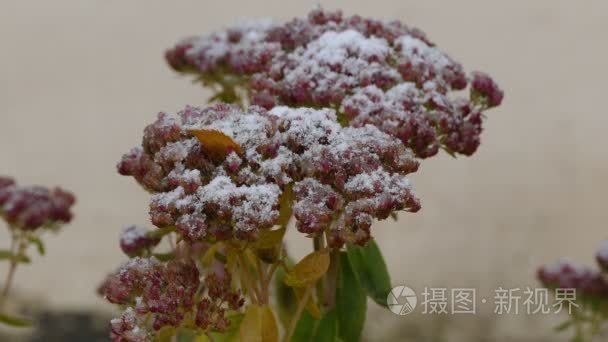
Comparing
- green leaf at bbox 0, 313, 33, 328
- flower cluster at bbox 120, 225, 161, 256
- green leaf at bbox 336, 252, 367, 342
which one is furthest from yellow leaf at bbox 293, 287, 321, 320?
green leaf at bbox 0, 313, 33, 328

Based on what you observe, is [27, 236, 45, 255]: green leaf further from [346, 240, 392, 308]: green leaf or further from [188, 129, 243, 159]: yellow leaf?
[188, 129, 243, 159]: yellow leaf

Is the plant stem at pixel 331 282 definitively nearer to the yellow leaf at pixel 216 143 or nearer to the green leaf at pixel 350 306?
the green leaf at pixel 350 306

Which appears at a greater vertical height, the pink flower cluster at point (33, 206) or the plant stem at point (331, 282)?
the pink flower cluster at point (33, 206)

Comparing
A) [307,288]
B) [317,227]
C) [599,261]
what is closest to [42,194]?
[307,288]

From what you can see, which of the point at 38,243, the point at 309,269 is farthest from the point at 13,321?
the point at 309,269

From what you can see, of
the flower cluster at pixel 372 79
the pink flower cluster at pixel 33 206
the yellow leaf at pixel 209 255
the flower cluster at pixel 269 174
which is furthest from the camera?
the pink flower cluster at pixel 33 206

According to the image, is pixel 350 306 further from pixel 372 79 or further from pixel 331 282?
pixel 372 79

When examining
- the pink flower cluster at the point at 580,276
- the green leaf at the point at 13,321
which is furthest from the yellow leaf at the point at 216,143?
the pink flower cluster at the point at 580,276
